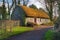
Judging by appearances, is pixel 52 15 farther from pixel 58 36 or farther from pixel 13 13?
pixel 58 36

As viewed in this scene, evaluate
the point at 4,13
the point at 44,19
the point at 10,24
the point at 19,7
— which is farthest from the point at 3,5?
the point at 10,24

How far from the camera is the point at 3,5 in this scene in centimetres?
5453

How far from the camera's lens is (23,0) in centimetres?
6022

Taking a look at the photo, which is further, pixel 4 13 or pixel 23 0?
pixel 23 0

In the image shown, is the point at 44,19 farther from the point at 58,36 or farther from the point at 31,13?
the point at 58,36

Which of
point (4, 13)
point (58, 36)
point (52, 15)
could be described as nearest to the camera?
point (58, 36)

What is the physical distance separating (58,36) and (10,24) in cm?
1221

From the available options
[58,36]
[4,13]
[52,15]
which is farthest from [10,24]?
[52,15]

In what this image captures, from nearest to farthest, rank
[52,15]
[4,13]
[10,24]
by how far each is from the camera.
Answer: [10,24], [4,13], [52,15]

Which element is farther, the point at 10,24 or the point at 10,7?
the point at 10,7

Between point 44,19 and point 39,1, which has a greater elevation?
point 39,1

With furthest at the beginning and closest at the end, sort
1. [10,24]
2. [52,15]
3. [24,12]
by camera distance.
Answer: [52,15] → [24,12] → [10,24]

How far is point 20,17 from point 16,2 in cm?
899

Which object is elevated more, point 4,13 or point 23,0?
point 23,0
